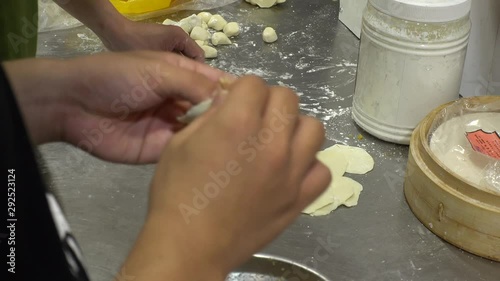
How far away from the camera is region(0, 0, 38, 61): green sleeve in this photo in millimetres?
863

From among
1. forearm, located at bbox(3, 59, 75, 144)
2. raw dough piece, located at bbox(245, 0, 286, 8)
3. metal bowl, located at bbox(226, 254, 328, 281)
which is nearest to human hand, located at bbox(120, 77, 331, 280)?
forearm, located at bbox(3, 59, 75, 144)

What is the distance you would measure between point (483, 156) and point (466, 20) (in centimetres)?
23

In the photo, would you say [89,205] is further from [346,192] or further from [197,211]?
[197,211]

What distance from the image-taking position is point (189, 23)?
136 centimetres

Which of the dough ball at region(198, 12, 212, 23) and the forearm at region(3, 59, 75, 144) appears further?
the dough ball at region(198, 12, 212, 23)

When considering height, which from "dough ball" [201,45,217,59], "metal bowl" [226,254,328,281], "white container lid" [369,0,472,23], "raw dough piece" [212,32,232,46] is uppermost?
"white container lid" [369,0,472,23]

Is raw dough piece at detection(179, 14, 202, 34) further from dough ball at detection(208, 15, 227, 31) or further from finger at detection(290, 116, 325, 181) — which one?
finger at detection(290, 116, 325, 181)

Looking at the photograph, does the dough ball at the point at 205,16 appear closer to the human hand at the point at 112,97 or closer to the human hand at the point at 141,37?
the human hand at the point at 141,37

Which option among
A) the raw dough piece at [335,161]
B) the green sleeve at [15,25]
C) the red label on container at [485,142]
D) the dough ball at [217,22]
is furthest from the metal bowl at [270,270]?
the dough ball at [217,22]

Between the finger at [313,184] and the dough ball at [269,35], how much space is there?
0.87m

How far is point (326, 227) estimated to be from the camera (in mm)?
894

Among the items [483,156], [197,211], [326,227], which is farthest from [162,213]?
[483,156]

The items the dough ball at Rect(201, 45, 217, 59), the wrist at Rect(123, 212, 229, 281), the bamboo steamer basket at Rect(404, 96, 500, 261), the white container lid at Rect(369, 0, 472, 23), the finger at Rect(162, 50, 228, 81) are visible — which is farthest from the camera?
the dough ball at Rect(201, 45, 217, 59)

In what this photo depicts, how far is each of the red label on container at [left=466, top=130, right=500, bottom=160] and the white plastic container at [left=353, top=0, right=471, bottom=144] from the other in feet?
0.35
